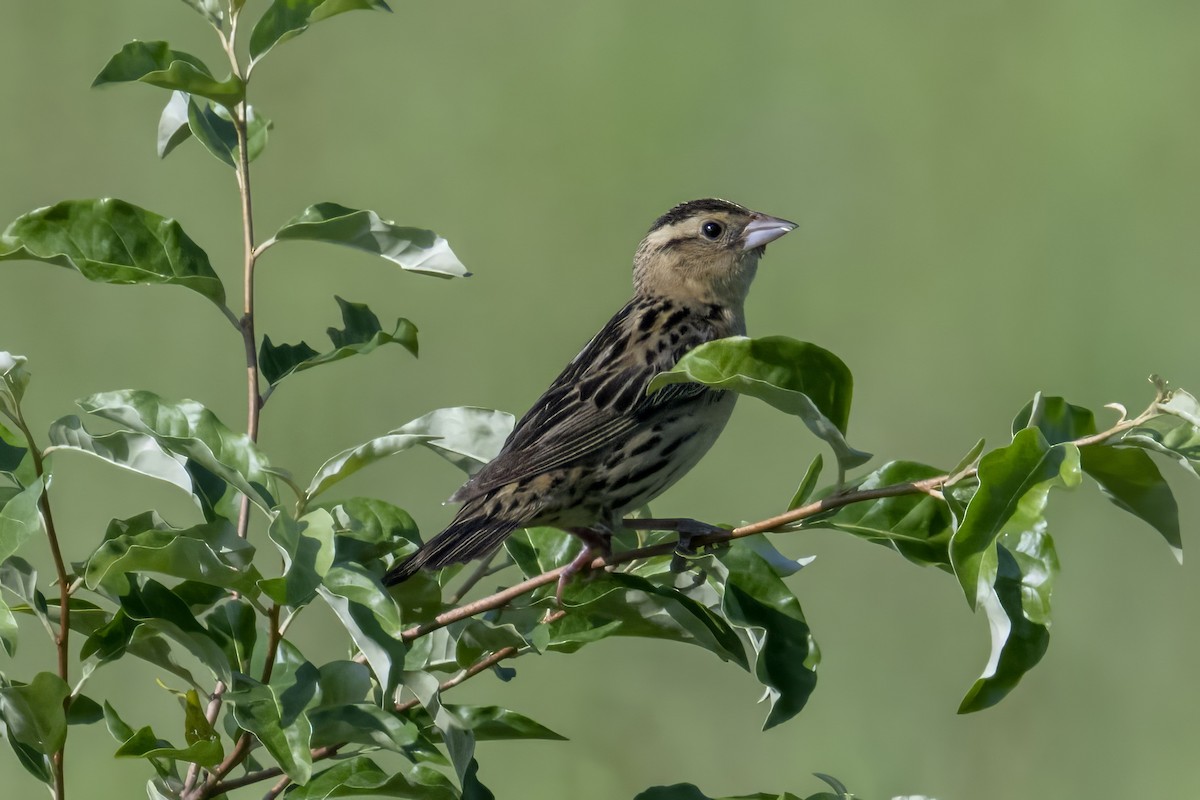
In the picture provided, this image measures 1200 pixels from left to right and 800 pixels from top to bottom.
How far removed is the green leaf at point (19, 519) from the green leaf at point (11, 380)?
0.12m

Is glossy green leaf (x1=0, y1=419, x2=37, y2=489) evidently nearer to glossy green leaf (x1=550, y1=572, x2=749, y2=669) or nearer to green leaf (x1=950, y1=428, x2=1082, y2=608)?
glossy green leaf (x1=550, y1=572, x2=749, y2=669)

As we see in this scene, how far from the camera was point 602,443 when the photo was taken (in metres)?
2.79

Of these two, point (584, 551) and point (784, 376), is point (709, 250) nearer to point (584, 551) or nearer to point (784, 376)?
point (584, 551)

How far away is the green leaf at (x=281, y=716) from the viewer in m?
1.73

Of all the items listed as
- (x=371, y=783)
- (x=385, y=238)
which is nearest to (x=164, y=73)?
(x=385, y=238)

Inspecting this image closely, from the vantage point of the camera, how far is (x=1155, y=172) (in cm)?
779

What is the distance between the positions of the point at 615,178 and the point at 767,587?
5.56 meters

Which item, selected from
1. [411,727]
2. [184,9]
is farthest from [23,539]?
[184,9]

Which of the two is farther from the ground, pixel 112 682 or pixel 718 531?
pixel 718 531

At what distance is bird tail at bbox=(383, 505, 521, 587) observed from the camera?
212 centimetres

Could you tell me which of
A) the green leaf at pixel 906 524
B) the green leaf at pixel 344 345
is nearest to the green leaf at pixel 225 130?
the green leaf at pixel 344 345

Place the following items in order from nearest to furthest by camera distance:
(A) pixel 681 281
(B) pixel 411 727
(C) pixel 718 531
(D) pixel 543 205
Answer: (B) pixel 411 727 < (C) pixel 718 531 < (A) pixel 681 281 < (D) pixel 543 205

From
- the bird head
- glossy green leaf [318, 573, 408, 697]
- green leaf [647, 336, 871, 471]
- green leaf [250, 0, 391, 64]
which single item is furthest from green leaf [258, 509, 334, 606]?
the bird head

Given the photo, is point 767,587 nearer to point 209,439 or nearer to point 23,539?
point 209,439
